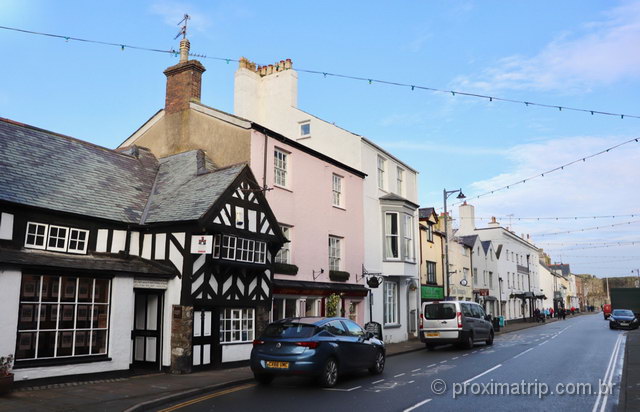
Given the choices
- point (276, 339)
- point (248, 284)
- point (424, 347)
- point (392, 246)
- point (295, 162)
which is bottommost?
point (424, 347)

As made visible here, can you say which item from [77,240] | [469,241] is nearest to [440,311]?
[77,240]

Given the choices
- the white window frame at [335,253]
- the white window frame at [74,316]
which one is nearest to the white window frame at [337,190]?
the white window frame at [335,253]

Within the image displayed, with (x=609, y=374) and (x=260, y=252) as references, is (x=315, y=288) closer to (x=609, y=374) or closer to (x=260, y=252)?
(x=260, y=252)

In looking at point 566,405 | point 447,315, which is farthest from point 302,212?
point 566,405

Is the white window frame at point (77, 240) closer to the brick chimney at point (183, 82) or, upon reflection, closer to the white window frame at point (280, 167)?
the white window frame at point (280, 167)

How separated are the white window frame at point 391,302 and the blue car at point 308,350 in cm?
1305

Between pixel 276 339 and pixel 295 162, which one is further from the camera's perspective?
pixel 295 162

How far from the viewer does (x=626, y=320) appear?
36.4 metres

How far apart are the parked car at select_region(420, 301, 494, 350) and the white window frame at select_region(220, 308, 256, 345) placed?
913 centimetres

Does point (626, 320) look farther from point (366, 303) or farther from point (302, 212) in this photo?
point (302, 212)

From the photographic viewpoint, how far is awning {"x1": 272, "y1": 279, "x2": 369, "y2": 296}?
17922 millimetres

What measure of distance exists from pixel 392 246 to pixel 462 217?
91.4 feet

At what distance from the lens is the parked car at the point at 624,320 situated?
36.5 metres

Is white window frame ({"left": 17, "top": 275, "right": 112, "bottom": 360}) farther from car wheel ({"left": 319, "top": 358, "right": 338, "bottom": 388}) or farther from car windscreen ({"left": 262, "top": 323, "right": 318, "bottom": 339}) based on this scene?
car wheel ({"left": 319, "top": 358, "right": 338, "bottom": 388})
